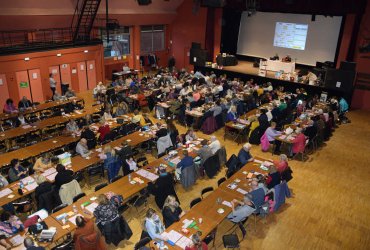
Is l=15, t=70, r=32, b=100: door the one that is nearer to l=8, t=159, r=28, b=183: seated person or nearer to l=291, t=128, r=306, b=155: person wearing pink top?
l=8, t=159, r=28, b=183: seated person

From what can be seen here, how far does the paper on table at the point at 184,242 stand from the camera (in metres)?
6.52

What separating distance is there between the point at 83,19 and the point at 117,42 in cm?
401

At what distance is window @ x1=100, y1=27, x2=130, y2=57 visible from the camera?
23.0m

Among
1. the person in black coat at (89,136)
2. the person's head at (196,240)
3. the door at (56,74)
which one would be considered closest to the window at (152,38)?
the door at (56,74)

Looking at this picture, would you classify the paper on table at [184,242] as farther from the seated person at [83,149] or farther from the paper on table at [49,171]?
the seated person at [83,149]

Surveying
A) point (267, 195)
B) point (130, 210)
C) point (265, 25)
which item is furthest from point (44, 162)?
point (265, 25)

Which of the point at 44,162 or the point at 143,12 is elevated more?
the point at 143,12

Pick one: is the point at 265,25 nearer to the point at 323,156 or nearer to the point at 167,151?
the point at 323,156

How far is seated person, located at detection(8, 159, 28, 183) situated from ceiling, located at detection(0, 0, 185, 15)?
10.1 m

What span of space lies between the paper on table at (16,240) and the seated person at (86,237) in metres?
1.05

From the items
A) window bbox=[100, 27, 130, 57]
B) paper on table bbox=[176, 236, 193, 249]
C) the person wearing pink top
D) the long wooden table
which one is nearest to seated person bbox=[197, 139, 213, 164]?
the person wearing pink top

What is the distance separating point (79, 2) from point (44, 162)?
41.0 feet

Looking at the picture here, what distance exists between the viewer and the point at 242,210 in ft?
24.9

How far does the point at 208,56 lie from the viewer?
81.5 feet
